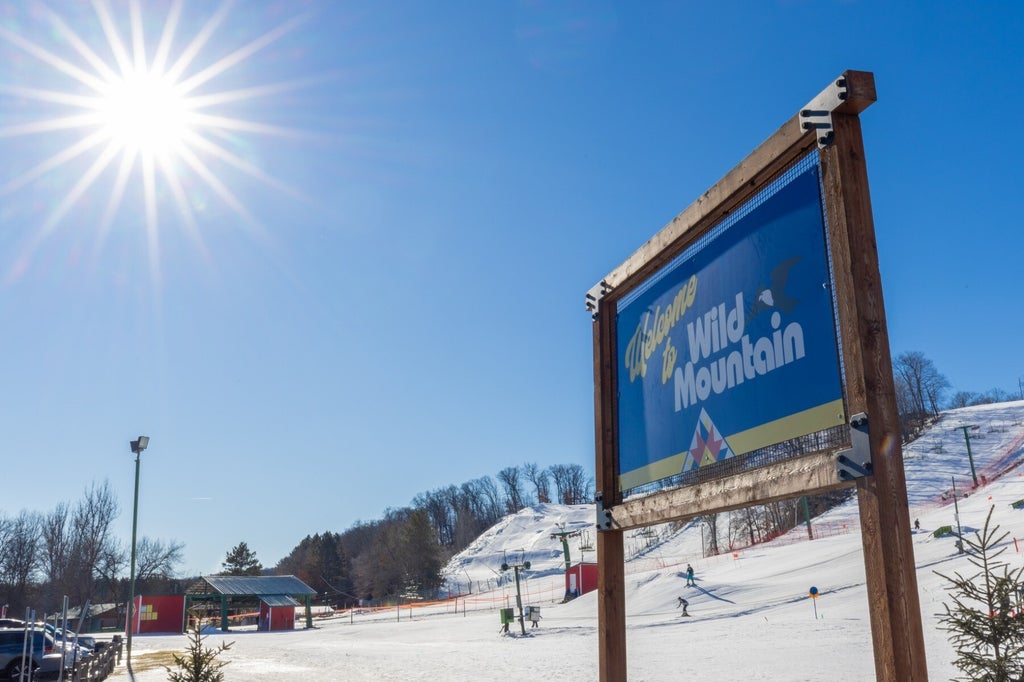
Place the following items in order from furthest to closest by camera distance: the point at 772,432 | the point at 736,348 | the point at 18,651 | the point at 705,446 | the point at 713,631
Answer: the point at 713,631
the point at 18,651
the point at 705,446
the point at 736,348
the point at 772,432

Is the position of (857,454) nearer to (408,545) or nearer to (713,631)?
(713,631)

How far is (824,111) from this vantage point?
3938mm

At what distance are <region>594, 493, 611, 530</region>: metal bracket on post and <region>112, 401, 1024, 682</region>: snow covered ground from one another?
4.64 metres

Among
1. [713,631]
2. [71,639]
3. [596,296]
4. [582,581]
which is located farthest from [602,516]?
[582,581]

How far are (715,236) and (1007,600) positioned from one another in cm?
271

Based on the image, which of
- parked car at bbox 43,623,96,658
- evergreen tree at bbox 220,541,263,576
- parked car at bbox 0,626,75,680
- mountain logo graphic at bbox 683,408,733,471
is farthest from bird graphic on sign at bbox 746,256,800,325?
evergreen tree at bbox 220,541,263,576

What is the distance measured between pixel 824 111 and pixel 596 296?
2.85 meters

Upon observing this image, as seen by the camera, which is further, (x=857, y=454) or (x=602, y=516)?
(x=602, y=516)

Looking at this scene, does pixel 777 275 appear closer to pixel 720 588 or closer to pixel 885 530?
pixel 885 530

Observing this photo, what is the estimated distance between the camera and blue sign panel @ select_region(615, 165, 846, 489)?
4.01 metres

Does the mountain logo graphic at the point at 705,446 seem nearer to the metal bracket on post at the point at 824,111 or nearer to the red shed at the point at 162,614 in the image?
the metal bracket on post at the point at 824,111

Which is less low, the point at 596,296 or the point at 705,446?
the point at 596,296

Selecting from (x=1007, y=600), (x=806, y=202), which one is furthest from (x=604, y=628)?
(x=806, y=202)

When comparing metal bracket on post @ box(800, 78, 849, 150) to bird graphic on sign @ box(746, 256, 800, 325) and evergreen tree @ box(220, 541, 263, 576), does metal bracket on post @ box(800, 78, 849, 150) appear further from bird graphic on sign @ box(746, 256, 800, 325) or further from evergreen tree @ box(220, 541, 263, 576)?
evergreen tree @ box(220, 541, 263, 576)
